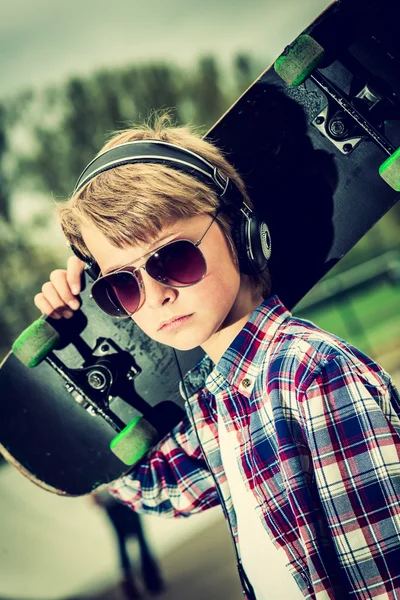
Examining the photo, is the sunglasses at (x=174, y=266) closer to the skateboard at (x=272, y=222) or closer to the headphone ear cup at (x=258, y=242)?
the headphone ear cup at (x=258, y=242)

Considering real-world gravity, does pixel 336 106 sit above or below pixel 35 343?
below

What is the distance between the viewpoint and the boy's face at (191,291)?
4.67ft

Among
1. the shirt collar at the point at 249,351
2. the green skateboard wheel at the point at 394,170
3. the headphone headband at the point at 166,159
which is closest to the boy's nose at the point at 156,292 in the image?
the shirt collar at the point at 249,351

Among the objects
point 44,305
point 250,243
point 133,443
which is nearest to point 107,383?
point 133,443

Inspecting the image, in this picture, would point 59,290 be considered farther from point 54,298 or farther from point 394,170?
point 394,170

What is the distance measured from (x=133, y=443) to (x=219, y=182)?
955 mm

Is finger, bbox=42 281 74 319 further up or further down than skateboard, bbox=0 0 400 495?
further up

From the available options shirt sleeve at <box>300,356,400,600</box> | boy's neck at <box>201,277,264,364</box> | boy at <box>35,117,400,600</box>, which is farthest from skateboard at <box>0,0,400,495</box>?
shirt sleeve at <box>300,356,400,600</box>

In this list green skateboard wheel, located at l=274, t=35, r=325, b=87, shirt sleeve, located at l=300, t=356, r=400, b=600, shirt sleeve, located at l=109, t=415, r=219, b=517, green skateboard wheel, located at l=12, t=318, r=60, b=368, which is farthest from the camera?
green skateboard wheel, located at l=12, t=318, r=60, b=368

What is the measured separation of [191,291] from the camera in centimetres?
141

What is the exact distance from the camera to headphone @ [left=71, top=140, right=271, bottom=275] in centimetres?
149

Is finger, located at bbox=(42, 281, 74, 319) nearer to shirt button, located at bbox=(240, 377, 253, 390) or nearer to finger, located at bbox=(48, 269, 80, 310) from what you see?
finger, located at bbox=(48, 269, 80, 310)

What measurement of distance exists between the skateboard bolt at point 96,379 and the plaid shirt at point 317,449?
24.3 inches

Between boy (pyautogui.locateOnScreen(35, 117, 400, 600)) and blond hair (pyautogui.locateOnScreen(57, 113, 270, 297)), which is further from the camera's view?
blond hair (pyautogui.locateOnScreen(57, 113, 270, 297))
